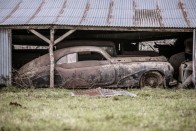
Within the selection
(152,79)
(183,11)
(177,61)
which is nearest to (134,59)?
(152,79)

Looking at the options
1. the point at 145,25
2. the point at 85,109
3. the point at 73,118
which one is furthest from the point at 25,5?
the point at 73,118

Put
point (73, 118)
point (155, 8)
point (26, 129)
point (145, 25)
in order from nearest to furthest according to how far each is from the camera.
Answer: point (26, 129) < point (73, 118) < point (145, 25) < point (155, 8)

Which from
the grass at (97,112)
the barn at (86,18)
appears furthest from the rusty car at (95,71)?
the grass at (97,112)

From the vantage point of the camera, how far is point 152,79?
1244cm

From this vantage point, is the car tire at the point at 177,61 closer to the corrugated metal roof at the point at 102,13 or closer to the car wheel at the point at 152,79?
the car wheel at the point at 152,79

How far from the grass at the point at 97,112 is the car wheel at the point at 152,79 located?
1.70 meters

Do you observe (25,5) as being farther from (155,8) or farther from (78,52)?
(155,8)

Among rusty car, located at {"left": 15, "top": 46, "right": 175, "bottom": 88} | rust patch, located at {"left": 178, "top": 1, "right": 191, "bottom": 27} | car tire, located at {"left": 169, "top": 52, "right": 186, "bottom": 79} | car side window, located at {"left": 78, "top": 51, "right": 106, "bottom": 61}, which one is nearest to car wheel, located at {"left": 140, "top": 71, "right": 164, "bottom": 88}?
rusty car, located at {"left": 15, "top": 46, "right": 175, "bottom": 88}

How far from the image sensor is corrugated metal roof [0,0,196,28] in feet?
40.5

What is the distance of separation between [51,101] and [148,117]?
3.17 meters

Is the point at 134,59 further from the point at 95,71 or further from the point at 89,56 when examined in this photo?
the point at 89,56

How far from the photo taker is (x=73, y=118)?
22.4 ft

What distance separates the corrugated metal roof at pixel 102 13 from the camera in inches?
486

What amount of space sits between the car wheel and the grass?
1.70 meters
